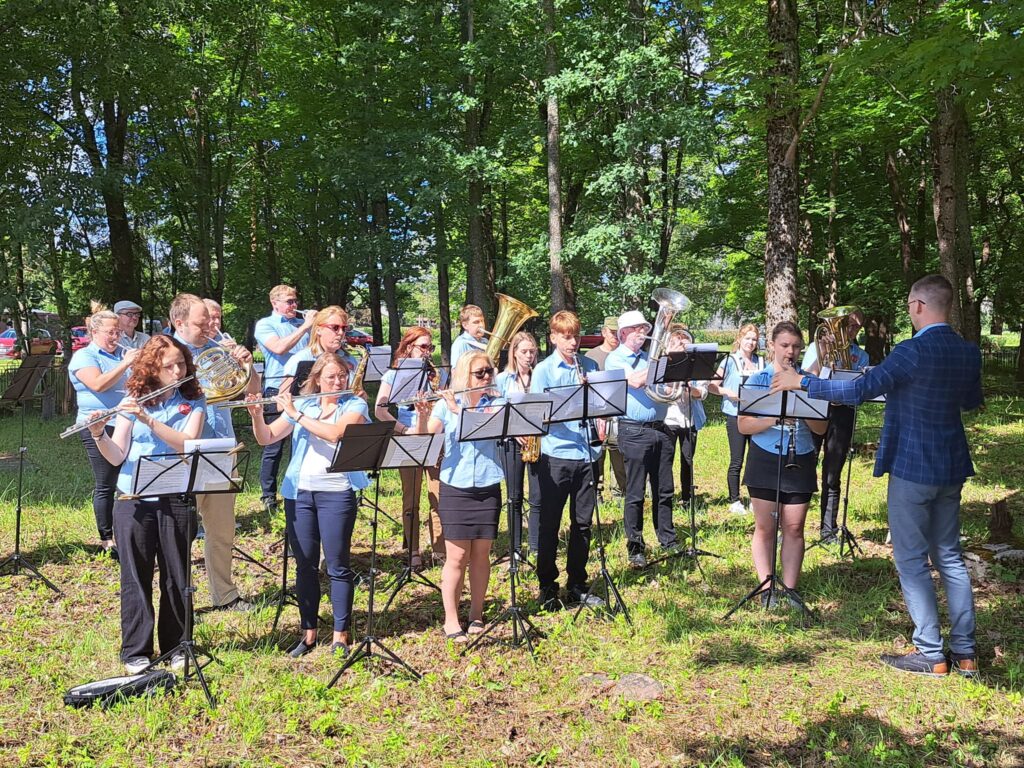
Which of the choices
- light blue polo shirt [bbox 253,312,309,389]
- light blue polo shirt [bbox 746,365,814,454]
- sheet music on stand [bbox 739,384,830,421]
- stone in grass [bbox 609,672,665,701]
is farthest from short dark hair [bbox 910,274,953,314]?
light blue polo shirt [bbox 253,312,309,389]

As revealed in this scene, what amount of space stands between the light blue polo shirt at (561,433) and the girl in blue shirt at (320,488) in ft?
4.74

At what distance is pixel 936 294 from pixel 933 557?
1638 mm

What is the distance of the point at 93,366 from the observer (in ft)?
20.9

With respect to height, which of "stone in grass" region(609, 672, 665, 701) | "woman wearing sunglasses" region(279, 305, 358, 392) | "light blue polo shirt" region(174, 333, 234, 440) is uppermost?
"woman wearing sunglasses" region(279, 305, 358, 392)

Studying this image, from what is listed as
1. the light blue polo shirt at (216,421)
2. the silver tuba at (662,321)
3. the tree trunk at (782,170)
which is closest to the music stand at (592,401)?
the silver tuba at (662,321)

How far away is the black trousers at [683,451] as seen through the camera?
7.64m

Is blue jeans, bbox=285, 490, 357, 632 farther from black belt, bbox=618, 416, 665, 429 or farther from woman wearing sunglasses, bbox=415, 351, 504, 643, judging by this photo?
black belt, bbox=618, 416, 665, 429

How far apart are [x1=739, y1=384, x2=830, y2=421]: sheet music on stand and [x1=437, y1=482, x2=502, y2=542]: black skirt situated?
1.92 meters

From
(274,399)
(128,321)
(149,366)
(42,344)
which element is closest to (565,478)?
(274,399)

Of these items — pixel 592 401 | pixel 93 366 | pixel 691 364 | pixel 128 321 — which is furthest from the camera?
pixel 128 321

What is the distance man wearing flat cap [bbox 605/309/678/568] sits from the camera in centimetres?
719

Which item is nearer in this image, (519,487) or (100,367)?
(100,367)

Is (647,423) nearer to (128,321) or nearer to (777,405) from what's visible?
(777,405)

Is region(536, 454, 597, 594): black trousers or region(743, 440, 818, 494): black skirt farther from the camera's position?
region(536, 454, 597, 594): black trousers
